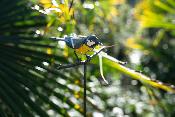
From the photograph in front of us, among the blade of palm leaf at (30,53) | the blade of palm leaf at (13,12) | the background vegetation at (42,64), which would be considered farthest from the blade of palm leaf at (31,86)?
the blade of palm leaf at (13,12)

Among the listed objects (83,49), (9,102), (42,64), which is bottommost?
(9,102)

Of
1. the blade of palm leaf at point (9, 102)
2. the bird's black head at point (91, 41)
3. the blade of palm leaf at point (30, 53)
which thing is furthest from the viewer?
the blade of palm leaf at point (30, 53)

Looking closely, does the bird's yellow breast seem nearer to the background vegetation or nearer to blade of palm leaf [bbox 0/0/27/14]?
the background vegetation

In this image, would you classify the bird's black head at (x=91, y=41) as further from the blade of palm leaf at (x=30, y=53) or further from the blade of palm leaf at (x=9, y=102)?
the blade of palm leaf at (x=30, y=53)

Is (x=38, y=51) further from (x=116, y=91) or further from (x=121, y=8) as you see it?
(x=121, y=8)

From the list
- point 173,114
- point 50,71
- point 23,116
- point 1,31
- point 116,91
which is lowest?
point 173,114

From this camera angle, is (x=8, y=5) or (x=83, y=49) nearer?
(x=83, y=49)

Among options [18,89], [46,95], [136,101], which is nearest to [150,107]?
[136,101]

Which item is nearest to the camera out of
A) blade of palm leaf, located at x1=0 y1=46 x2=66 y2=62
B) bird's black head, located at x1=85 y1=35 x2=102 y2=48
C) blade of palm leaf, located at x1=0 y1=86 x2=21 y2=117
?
bird's black head, located at x1=85 y1=35 x2=102 y2=48

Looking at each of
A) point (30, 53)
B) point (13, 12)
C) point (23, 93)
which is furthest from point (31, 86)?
point (13, 12)

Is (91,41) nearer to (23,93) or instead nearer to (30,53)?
(23,93)

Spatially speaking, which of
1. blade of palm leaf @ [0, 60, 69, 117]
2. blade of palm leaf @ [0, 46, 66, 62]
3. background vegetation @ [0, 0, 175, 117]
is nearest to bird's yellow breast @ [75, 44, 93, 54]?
background vegetation @ [0, 0, 175, 117]
